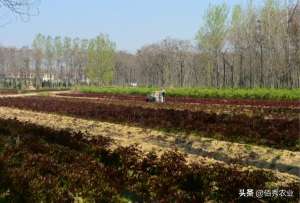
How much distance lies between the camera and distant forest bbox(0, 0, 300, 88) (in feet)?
151

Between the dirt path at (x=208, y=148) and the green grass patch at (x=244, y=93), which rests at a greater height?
the green grass patch at (x=244, y=93)

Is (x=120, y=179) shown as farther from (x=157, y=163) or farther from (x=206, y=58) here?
(x=206, y=58)

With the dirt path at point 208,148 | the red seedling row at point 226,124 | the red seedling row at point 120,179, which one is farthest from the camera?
the red seedling row at point 226,124

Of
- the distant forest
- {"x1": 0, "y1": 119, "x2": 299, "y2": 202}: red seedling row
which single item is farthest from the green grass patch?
{"x1": 0, "y1": 119, "x2": 299, "y2": 202}: red seedling row

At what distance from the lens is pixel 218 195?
18.6 ft

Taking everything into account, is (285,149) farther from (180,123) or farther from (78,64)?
(78,64)

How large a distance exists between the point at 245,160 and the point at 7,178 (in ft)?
15.8

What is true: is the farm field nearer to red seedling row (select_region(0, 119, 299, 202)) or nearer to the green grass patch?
red seedling row (select_region(0, 119, 299, 202))

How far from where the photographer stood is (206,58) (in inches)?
2270

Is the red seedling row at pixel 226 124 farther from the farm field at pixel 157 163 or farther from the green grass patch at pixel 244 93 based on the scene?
the green grass patch at pixel 244 93

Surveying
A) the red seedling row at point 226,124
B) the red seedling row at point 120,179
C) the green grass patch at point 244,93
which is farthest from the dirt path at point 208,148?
the green grass patch at point 244,93

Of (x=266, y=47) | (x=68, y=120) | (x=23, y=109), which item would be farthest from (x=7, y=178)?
(x=266, y=47)

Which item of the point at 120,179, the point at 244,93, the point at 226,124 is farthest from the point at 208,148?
the point at 244,93

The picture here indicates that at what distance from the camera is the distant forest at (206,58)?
46156 mm
